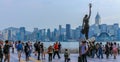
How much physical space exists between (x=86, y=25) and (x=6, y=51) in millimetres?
12365

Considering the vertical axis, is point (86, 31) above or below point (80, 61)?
above

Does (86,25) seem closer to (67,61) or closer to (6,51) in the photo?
(67,61)

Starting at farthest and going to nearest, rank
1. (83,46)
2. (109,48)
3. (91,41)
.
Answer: (109,48) → (91,41) → (83,46)

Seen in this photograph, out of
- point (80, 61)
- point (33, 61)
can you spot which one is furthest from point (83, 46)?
point (33, 61)

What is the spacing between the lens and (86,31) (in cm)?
3462

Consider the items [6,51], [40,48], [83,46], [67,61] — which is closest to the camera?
[83,46]

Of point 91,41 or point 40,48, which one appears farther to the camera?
point 91,41

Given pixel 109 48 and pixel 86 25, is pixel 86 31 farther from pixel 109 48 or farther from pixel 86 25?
pixel 109 48

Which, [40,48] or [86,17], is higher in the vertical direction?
[86,17]

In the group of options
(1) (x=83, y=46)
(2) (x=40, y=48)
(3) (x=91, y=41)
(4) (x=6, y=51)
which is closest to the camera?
(1) (x=83, y=46)

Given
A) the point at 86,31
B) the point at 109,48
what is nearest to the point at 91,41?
the point at 86,31

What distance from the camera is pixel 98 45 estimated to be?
35.6m

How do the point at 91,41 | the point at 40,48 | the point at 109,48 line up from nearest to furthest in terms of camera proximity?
the point at 40,48
the point at 91,41
the point at 109,48

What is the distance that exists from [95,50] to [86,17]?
3.38 metres
